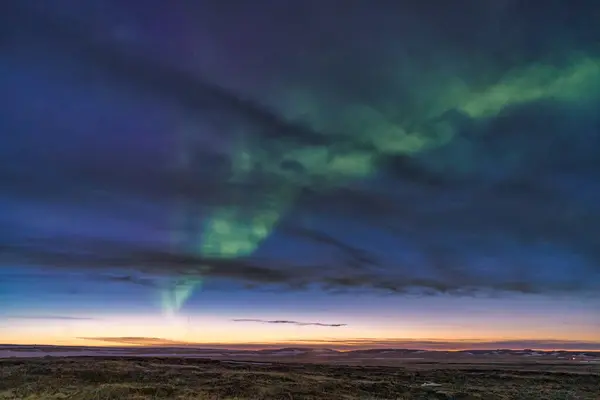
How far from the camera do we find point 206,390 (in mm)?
36875

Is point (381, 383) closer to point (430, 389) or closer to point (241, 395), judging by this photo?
point (430, 389)

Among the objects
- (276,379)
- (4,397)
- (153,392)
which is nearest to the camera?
(4,397)

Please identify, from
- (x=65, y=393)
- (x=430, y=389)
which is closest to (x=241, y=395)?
(x=65, y=393)

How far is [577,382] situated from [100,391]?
1853 inches

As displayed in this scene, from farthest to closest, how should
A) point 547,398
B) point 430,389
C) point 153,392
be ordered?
point 430,389, point 547,398, point 153,392

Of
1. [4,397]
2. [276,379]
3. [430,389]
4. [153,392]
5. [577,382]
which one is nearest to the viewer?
[4,397]

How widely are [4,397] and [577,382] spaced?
2098 inches

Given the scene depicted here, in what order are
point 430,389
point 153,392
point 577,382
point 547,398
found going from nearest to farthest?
point 153,392 → point 547,398 → point 430,389 → point 577,382

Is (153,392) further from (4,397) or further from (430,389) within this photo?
(430,389)

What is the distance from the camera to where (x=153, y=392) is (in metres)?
34.9

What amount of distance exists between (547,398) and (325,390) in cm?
1759

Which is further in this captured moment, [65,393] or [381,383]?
[381,383]

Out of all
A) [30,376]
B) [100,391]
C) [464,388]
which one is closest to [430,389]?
[464,388]

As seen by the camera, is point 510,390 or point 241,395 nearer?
point 241,395
